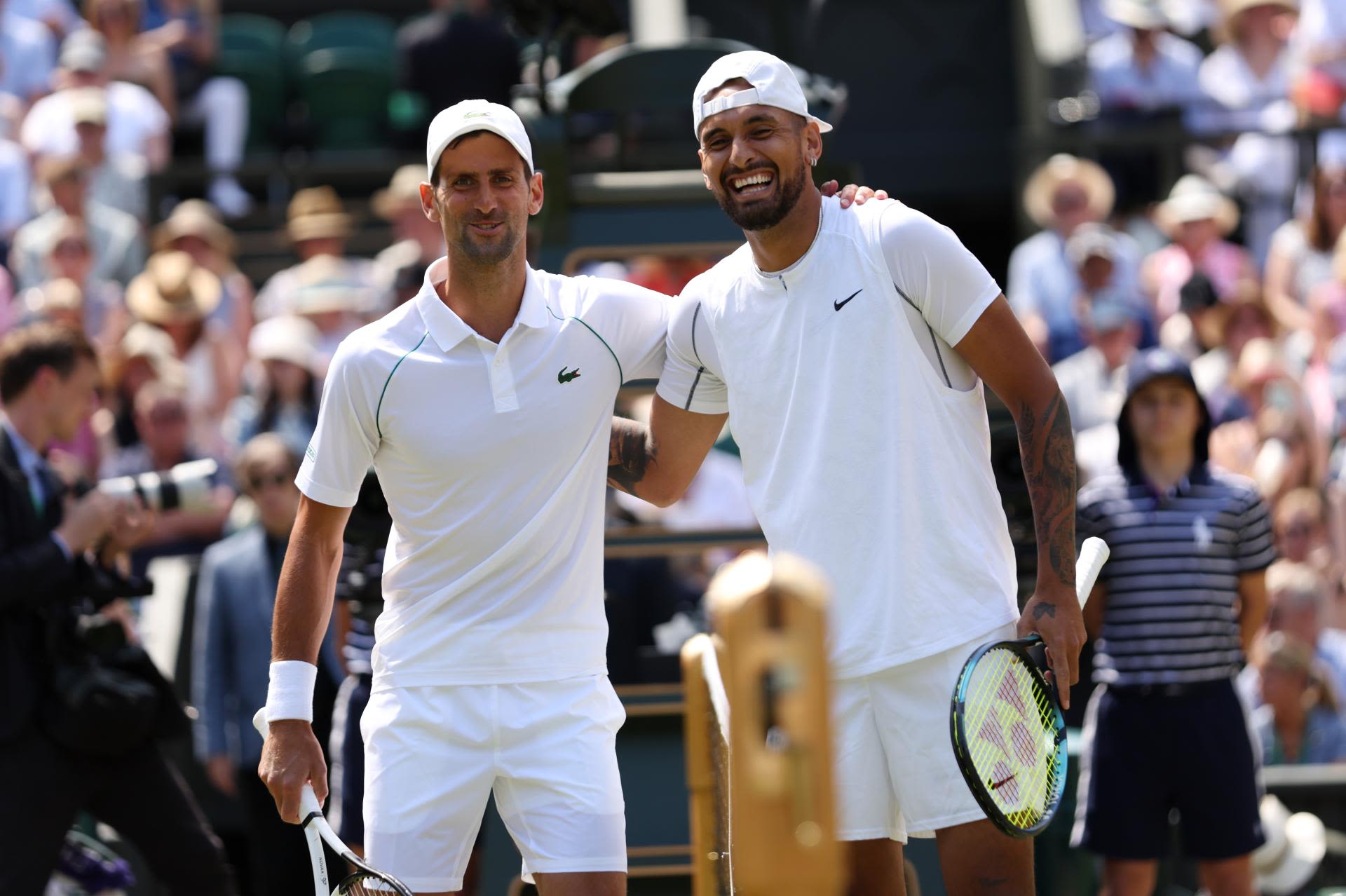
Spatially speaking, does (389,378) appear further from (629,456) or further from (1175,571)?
(1175,571)

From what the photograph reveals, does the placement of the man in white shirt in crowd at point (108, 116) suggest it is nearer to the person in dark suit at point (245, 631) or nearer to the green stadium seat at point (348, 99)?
the green stadium seat at point (348, 99)

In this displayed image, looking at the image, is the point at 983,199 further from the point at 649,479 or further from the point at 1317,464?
the point at 649,479

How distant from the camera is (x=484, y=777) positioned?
4.44 meters

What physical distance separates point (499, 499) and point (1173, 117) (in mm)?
8640

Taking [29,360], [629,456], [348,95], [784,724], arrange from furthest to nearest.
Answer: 1. [348,95]
2. [29,360]
3. [629,456]
4. [784,724]

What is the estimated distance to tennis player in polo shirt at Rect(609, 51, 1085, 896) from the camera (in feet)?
13.9

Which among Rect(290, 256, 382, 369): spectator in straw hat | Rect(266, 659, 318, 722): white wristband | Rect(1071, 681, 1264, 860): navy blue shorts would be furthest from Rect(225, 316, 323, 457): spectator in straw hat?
Rect(266, 659, 318, 722): white wristband

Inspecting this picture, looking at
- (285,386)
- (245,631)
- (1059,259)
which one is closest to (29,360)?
(245,631)

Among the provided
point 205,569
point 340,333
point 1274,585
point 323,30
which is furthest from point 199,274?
point 1274,585

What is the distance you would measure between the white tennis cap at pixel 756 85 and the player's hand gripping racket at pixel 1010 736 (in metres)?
1.22

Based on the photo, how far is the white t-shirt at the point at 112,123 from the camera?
37.4ft

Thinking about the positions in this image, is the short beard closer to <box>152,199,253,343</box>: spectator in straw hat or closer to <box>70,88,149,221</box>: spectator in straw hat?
<box>152,199,253,343</box>: spectator in straw hat

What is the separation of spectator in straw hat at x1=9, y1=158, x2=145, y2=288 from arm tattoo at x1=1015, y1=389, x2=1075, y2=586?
730cm

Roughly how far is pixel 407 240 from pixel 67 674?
503 centimetres
